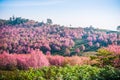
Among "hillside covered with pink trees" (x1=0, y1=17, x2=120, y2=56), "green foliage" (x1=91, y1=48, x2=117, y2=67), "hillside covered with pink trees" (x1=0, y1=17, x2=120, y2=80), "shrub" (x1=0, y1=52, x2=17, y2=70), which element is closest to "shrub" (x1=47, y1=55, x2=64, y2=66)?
"hillside covered with pink trees" (x1=0, y1=17, x2=120, y2=80)

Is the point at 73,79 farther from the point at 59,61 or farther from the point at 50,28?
the point at 50,28

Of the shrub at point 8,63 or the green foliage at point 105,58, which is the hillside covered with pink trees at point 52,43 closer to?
the shrub at point 8,63

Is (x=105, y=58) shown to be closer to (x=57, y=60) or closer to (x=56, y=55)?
(x=57, y=60)

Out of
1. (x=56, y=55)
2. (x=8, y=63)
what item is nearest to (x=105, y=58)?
(x=8, y=63)

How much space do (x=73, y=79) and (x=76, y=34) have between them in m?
61.3

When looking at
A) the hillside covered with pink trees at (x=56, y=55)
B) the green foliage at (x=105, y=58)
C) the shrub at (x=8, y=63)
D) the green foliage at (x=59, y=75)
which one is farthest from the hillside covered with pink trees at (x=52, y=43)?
the green foliage at (x=59, y=75)

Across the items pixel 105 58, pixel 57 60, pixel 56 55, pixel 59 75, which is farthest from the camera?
pixel 56 55

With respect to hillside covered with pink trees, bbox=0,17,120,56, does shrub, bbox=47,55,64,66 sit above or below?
below

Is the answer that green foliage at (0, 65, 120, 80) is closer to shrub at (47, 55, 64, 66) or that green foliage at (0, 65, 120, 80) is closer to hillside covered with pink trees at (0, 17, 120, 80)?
hillside covered with pink trees at (0, 17, 120, 80)

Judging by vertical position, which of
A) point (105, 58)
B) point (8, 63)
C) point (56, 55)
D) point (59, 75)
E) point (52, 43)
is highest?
point (59, 75)

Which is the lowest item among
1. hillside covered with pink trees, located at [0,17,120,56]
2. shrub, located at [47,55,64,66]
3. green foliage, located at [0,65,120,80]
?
shrub, located at [47,55,64,66]

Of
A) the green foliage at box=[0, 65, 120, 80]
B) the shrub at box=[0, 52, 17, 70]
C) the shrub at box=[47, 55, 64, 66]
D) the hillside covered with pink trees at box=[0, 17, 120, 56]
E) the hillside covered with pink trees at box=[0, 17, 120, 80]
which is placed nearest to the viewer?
the green foliage at box=[0, 65, 120, 80]

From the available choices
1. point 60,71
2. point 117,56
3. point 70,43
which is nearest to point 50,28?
point 70,43

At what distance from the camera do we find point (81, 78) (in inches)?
492
